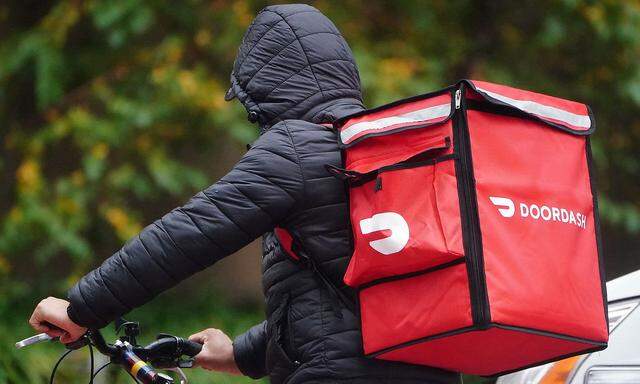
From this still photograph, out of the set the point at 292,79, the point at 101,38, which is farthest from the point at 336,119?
the point at 101,38

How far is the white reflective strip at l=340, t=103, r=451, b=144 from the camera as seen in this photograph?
8.88 feet

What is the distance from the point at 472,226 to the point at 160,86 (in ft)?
18.3

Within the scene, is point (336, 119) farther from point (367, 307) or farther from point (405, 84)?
point (405, 84)

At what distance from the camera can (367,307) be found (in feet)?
9.12

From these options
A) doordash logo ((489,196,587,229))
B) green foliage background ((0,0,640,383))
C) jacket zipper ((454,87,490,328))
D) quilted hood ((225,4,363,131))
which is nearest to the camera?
jacket zipper ((454,87,490,328))

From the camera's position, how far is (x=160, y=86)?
7.93 metres

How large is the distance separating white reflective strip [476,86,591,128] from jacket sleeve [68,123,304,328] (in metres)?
0.55

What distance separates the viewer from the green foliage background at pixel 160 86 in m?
7.94

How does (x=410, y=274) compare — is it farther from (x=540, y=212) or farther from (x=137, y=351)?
(x=137, y=351)

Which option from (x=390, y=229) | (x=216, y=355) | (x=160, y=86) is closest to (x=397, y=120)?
(x=390, y=229)

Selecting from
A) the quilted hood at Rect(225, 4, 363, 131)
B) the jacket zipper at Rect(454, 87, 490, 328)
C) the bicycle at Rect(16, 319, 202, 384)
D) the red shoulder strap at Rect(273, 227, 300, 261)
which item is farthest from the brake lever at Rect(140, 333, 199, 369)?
the jacket zipper at Rect(454, 87, 490, 328)

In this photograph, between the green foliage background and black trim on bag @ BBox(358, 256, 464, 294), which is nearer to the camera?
black trim on bag @ BBox(358, 256, 464, 294)

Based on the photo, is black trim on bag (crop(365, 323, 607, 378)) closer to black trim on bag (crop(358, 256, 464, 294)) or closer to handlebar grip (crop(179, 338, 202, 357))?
black trim on bag (crop(358, 256, 464, 294))

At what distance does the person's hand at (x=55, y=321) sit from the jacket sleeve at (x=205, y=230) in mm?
102
